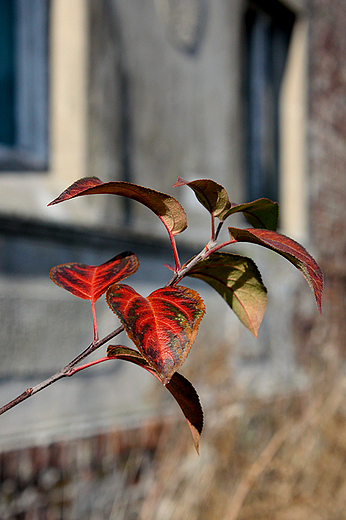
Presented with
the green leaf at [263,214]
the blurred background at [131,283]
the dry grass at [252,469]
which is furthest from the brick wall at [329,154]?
the green leaf at [263,214]

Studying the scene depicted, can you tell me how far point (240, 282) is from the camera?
1.32 feet

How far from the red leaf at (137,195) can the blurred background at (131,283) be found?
54.8 inches

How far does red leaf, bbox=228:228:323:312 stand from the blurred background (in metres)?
1.48

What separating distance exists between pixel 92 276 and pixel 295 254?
19 cm

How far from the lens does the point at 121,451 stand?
6.81ft

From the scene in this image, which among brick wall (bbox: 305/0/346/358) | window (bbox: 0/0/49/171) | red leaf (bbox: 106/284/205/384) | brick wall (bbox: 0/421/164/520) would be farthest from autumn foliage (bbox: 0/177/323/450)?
brick wall (bbox: 305/0/346/358)

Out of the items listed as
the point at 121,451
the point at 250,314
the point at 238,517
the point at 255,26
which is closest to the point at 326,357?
the point at 238,517

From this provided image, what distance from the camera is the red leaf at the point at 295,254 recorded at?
31 centimetres

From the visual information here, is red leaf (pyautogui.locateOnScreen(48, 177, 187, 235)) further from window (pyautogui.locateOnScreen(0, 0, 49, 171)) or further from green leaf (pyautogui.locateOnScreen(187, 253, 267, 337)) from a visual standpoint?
window (pyautogui.locateOnScreen(0, 0, 49, 171))

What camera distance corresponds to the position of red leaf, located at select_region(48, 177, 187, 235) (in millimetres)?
322

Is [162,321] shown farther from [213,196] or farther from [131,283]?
[131,283]

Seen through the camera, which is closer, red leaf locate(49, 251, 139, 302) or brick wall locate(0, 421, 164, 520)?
red leaf locate(49, 251, 139, 302)

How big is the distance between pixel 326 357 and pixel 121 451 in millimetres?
A: 1956

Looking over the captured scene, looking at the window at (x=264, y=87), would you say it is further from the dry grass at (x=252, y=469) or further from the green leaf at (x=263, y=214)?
the green leaf at (x=263, y=214)
